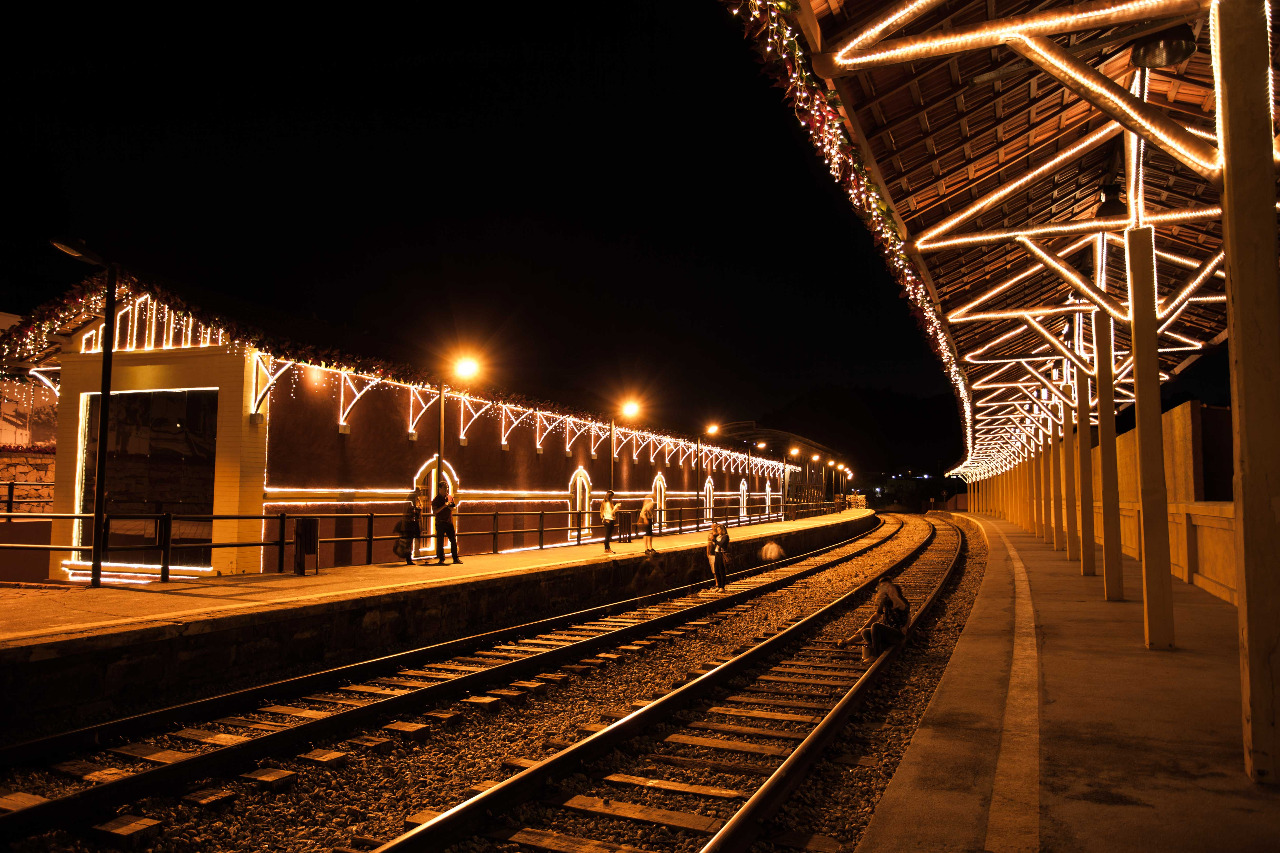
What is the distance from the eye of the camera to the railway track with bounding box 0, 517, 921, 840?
17.2ft

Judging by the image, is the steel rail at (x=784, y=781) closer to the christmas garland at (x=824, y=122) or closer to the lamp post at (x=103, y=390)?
the christmas garland at (x=824, y=122)

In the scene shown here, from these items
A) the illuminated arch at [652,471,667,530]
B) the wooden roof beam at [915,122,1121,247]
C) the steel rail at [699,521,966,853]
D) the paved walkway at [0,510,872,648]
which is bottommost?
the steel rail at [699,521,966,853]

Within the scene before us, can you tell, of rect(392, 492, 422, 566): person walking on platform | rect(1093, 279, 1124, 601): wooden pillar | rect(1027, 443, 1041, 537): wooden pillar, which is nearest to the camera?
rect(1093, 279, 1124, 601): wooden pillar

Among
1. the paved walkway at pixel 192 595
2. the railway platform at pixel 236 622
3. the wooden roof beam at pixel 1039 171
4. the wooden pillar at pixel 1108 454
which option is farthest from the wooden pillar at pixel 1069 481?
the paved walkway at pixel 192 595

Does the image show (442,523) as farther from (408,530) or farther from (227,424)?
(227,424)

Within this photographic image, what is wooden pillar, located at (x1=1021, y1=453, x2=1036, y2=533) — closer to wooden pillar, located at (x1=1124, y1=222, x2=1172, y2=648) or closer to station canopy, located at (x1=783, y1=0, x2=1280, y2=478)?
station canopy, located at (x1=783, y1=0, x2=1280, y2=478)

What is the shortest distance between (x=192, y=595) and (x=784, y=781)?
8.66m

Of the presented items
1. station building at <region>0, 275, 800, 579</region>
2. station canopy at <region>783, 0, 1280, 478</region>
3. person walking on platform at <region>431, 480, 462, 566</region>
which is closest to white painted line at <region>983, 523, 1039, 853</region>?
station canopy at <region>783, 0, 1280, 478</region>

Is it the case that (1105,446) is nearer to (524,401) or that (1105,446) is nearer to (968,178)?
(968,178)

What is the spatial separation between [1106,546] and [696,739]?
28.1ft

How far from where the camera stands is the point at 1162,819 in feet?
13.7

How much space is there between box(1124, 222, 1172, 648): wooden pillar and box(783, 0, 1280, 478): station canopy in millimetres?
494

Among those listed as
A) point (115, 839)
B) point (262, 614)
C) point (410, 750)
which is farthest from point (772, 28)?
point (262, 614)

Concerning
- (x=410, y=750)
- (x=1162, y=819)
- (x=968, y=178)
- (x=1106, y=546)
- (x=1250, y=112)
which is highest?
(x=968, y=178)
